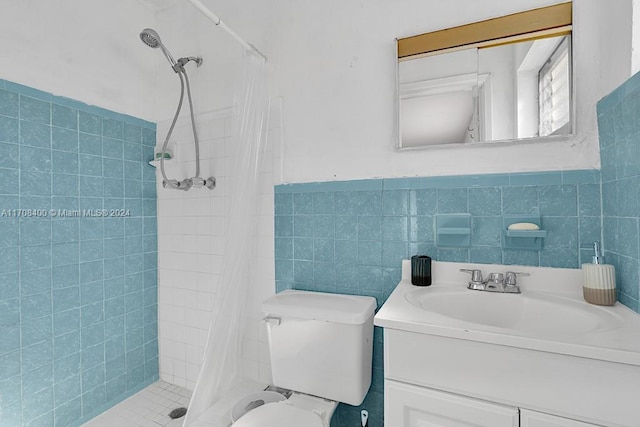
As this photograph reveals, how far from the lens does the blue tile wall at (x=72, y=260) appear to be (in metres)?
1.36

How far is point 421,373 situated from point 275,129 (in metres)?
1.25

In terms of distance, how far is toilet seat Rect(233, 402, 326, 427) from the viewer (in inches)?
42.4

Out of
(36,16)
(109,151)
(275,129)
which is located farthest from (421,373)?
(36,16)

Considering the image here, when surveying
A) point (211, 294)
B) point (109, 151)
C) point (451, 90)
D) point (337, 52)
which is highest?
point (337, 52)

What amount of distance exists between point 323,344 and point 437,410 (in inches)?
19.4

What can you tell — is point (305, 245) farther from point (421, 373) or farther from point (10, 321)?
point (10, 321)

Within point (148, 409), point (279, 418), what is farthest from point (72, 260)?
point (279, 418)

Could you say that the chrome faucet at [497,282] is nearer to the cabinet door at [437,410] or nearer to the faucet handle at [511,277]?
the faucet handle at [511,277]

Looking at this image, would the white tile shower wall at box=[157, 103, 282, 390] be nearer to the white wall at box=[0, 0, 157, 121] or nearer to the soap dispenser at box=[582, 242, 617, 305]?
the white wall at box=[0, 0, 157, 121]

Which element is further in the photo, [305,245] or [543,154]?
[305,245]

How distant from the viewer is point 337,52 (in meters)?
1.47

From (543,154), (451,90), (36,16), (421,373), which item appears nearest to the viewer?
(421,373)

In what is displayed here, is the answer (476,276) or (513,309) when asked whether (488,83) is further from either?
(513,309)

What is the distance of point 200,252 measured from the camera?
184 cm
